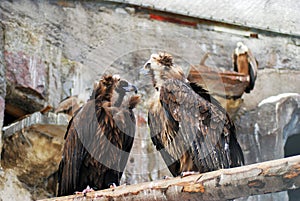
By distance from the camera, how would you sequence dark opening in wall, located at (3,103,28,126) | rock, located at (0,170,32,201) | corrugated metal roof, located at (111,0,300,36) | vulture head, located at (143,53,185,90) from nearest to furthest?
1. vulture head, located at (143,53,185,90)
2. rock, located at (0,170,32,201)
3. dark opening in wall, located at (3,103,28,126)
4. corrugated metal roof, located at (111,0,300,36)

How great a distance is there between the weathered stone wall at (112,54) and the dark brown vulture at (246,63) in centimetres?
31

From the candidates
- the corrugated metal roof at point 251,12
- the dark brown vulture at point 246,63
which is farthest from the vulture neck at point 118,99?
the corrugated metal roof at point 251,12

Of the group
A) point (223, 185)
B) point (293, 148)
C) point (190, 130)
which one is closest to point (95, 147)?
point (190, 130)

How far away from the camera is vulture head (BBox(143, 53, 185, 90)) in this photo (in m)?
5.46

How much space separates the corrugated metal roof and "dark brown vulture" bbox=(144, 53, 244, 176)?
2574 millimetres

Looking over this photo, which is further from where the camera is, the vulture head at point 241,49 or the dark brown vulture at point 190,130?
the vulture head at point 241,49

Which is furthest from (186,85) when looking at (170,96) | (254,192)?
(254,192)

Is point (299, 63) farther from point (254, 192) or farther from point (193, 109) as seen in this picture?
point (254, 192)

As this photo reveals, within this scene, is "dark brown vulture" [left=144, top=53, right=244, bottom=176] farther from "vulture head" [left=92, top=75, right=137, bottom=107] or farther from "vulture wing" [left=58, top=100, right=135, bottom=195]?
"vulture head" [left=92, top=75, right=137, bottom=107]

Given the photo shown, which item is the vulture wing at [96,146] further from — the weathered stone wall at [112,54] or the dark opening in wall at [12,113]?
the dark opening in wall at [12,113]

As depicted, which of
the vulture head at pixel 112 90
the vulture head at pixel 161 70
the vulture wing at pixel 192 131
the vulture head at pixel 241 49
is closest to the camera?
the vulture wing at pixel 192 131

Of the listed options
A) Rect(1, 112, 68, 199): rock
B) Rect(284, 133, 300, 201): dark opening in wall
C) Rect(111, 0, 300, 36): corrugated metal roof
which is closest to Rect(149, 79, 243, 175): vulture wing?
Rect(1, 112, 68, 199): rock

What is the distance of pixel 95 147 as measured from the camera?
5.55 metres

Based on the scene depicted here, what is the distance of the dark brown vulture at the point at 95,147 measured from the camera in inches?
217
